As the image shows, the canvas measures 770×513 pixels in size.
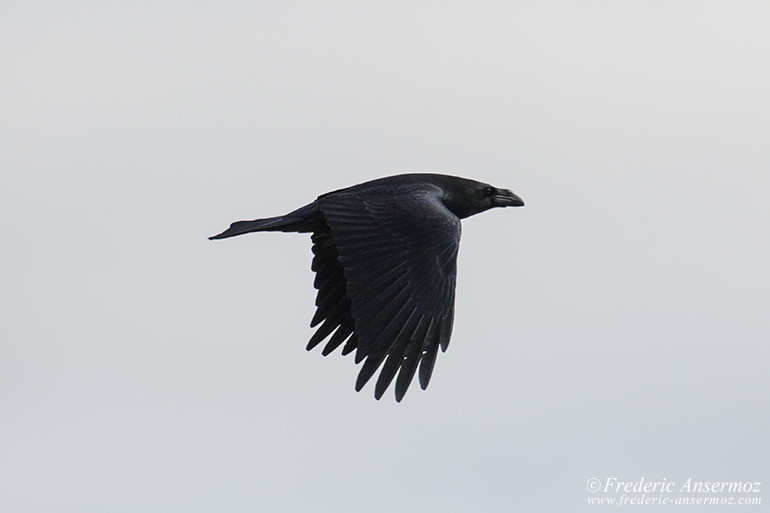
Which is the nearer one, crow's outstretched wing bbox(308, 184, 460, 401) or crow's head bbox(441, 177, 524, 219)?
crow's outstretched wing bbox(308, 184, 460, 401)

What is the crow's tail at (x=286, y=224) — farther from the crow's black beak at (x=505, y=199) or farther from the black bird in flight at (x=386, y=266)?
the crow's black beak at (x=505, y=199)

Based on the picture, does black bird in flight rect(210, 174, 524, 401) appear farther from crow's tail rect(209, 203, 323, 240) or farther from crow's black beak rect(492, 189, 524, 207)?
crow's black beak rect(492, 189, 524, 207)

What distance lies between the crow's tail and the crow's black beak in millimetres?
2344

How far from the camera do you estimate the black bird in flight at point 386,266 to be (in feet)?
46.8

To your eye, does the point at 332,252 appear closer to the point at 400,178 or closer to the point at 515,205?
the point at 400,178

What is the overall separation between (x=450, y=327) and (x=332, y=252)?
2320 mm

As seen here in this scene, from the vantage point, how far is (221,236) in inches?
649

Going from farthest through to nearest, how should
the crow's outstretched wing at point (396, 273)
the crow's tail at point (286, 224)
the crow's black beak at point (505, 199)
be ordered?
the crow's black beak at point (505, 199), the crow's tail at point (286, 224), the crow's outstretched wing at point (396, 273)

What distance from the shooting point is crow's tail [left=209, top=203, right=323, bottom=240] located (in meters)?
16.2

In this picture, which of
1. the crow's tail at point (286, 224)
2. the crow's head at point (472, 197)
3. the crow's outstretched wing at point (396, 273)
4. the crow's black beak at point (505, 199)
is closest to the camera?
the crow's outstretched wing at point (396, 273)

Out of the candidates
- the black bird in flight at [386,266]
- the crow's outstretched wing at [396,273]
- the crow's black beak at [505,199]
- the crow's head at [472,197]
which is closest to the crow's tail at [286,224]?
the black bird in flight at [386,266]

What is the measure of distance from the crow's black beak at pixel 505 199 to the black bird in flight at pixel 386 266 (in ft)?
2.62

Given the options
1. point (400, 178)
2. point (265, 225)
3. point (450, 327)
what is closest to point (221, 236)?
point (265, 225)

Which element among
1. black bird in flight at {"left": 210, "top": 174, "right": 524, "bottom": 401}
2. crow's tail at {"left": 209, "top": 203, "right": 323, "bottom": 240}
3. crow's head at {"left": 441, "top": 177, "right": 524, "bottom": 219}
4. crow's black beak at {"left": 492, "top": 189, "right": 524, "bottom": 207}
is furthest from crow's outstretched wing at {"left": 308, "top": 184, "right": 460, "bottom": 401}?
crow's black beak at {"left": 492, "top": 189, "right": 524, "bottom": 207}
